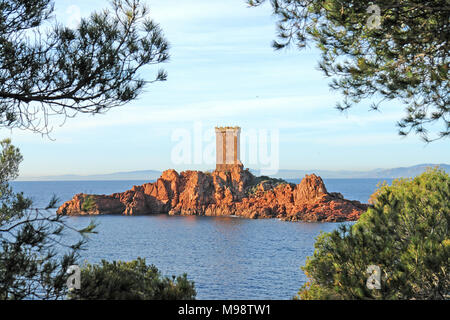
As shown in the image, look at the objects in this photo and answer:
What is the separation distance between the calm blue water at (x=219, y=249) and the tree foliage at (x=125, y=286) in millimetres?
20312

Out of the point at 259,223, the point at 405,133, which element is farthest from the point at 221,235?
the point at 405,133

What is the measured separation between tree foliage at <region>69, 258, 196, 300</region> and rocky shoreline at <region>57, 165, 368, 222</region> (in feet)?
236

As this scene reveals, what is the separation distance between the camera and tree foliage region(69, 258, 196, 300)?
6535mm

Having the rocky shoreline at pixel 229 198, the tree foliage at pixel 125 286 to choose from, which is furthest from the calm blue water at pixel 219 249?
the tree foliage at pixel 125 286

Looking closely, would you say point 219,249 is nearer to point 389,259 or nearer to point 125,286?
point 389,259

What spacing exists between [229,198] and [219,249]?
35735 millimetres

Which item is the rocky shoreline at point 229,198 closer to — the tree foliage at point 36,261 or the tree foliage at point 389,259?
the tree foliage at point 389,259

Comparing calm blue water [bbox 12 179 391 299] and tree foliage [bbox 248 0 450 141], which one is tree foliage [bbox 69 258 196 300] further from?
calm blue water [bbox 12 179 391 299]

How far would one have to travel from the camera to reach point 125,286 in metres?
6.82

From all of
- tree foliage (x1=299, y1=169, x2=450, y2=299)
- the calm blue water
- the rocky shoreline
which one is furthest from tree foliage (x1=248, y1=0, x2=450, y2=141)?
the rocky shoreline

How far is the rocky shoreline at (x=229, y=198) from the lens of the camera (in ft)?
260

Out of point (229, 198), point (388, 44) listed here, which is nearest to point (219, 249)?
point (229, 198)
